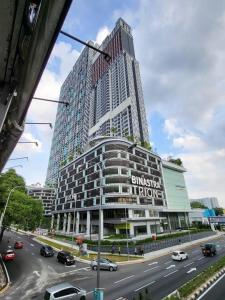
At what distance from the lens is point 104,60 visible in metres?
156

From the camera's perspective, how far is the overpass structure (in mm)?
4211

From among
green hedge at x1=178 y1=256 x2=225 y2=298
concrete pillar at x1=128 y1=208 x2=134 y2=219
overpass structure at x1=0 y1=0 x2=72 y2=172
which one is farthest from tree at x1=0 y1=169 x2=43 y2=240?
concrete pillar at x1=128 y1=208 x2=134 y2=219

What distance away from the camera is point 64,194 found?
3565 inches

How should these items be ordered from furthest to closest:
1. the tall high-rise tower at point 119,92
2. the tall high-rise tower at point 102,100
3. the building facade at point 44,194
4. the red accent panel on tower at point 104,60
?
the red accent panel on tower at point 104,60 → the building facade at point 44,194 → the tall high-rise tower at point 102,100 → the tall high-rise tower at point 119,92

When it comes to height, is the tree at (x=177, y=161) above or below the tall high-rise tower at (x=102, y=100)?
below

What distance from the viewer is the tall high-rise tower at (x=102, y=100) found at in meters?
135

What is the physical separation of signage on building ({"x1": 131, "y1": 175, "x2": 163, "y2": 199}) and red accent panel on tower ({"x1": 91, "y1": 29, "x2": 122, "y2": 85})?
4348 inches

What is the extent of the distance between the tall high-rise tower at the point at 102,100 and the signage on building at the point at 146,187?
50.9 meters

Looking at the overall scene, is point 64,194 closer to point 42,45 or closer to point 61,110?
point 42,45

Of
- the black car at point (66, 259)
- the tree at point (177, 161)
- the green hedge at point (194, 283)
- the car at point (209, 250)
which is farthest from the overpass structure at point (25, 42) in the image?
the tree at point (177, 161)

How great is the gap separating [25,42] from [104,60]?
537 ft

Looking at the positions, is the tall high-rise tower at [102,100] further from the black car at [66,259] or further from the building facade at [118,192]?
the black car at [66,259]

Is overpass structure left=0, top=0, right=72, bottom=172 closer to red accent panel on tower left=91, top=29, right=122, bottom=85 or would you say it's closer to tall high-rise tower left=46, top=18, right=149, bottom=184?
tall high-rise tower left=46, top=18, right=149, bottom=184

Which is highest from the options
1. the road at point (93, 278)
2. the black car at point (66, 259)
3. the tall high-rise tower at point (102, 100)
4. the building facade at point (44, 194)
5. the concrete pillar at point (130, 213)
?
the tall high-rise tower at point (102, 100)
